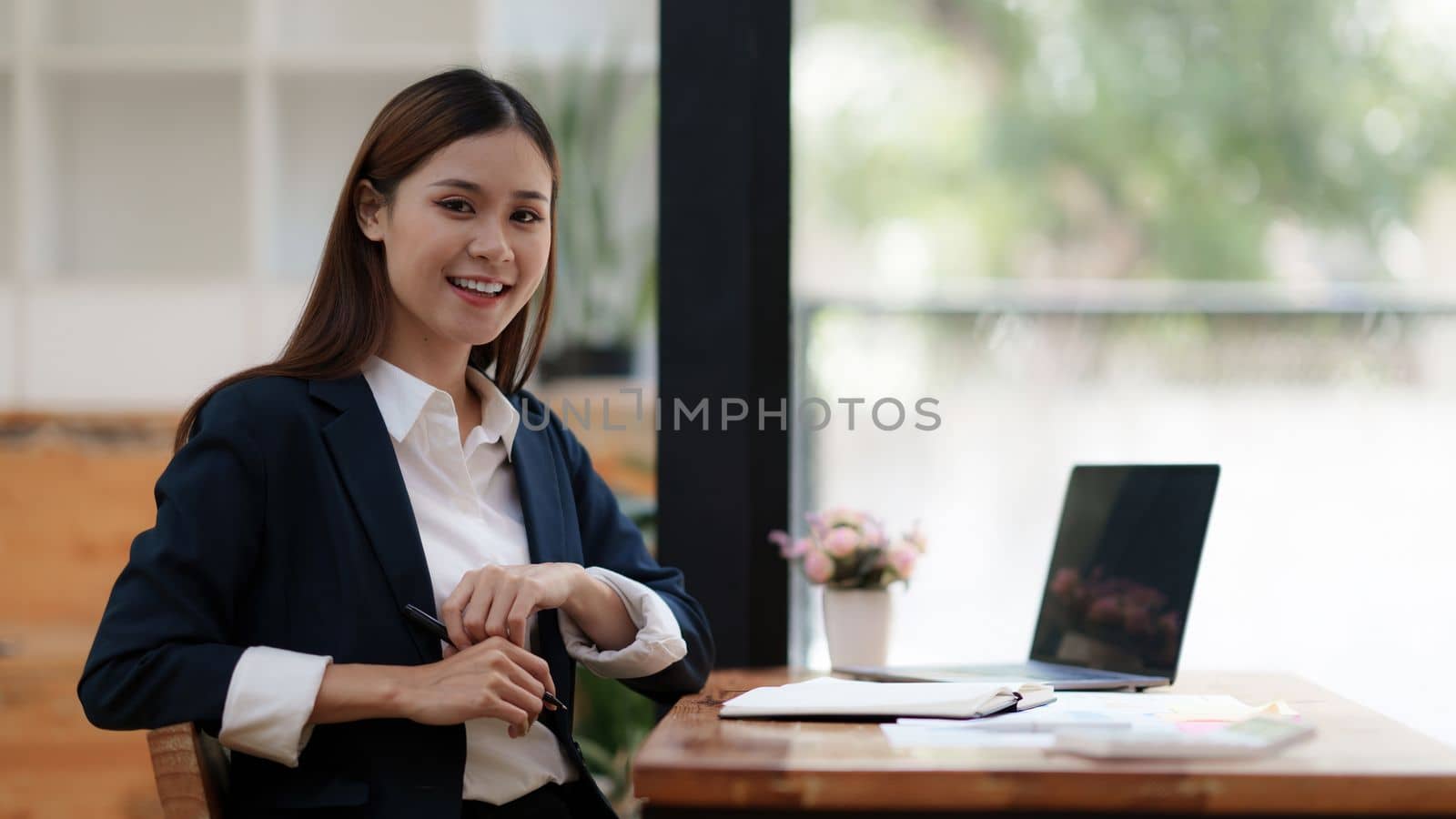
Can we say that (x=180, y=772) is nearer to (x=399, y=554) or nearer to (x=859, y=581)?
(x=399, y=554)

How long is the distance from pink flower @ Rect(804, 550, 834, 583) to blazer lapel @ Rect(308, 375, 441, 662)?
631mm

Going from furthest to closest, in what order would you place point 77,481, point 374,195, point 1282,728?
point 77,481 < point 374,195 < point 1282,728

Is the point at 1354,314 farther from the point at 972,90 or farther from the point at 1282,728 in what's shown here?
the point at 972,90

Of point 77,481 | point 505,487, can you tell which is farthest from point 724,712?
point 77,481

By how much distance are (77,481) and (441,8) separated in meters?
1.39

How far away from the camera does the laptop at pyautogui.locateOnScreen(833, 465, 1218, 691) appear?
157 centimetres

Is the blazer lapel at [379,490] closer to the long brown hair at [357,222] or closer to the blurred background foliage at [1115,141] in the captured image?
the long brown hair at [357,222]

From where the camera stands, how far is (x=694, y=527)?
185 centimetres

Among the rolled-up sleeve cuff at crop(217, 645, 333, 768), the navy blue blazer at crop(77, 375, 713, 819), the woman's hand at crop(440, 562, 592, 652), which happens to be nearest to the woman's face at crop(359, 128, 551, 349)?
the navy blue blazer at crop(77, 375, 713, 819)

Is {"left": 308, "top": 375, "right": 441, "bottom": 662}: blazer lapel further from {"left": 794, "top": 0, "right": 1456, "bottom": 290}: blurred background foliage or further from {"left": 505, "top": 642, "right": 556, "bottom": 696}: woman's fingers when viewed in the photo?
{"left": 794, "top": 0, "right": 1456, "bottom": 290}: blurred background foliage

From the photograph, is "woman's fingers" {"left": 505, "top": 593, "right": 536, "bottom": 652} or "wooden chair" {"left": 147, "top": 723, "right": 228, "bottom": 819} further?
"woman's fingers" {"left": 505, "top": 593, "right": 536, "bottom": 652}

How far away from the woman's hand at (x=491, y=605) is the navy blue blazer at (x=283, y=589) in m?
0.04

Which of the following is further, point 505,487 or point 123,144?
point 123,144

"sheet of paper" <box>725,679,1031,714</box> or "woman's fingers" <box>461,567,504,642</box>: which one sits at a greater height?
"woman's fingers" <box>461,567,504,642</box>
